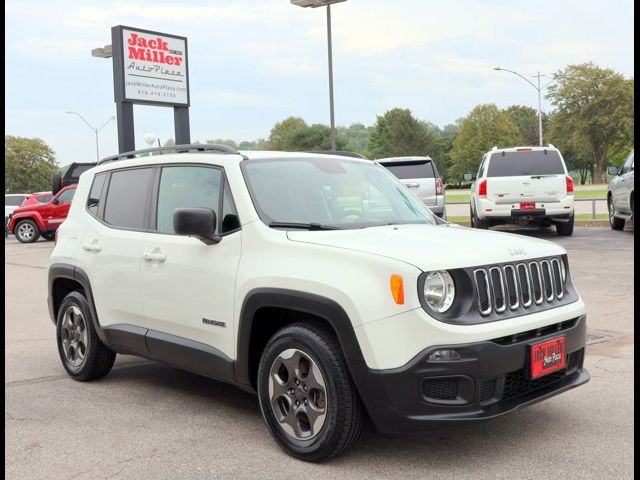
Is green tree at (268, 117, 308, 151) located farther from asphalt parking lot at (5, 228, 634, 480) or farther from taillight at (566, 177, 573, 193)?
asphalt parking lot at (5, 228, 634, 480)

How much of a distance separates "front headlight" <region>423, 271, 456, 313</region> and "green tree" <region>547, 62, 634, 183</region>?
3202 inches

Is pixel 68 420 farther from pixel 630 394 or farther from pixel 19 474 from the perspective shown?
pixel 630 394

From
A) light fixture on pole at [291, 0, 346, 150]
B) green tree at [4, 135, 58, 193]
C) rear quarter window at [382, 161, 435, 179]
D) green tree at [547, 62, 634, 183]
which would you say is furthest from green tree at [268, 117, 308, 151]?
rear quarter window at [382, 161, 435, 179]

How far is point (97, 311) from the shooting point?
18.6 feet

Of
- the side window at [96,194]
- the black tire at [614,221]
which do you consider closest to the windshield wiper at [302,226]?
the side window at [96,194]

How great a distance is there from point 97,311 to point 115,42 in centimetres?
1719

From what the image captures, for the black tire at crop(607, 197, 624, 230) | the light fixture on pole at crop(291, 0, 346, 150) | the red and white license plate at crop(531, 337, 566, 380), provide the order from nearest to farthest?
the red and white license plate at crop(531, 337, 566, 380), the black tire at crop(607, 197, 624, 230), the light fixture on pole at crop(291, 0, 346, 150)

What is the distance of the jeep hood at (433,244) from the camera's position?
12.6ft

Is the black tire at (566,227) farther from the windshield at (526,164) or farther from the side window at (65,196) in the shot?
the side window at (65,196)

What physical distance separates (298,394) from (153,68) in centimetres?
1942

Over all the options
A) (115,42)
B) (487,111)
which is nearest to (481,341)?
(115,42)

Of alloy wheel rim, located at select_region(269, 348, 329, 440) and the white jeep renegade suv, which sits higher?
the white jeep renegade suv

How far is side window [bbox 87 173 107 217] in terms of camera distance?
19.5 ft

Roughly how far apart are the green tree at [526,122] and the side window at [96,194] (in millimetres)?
104195
